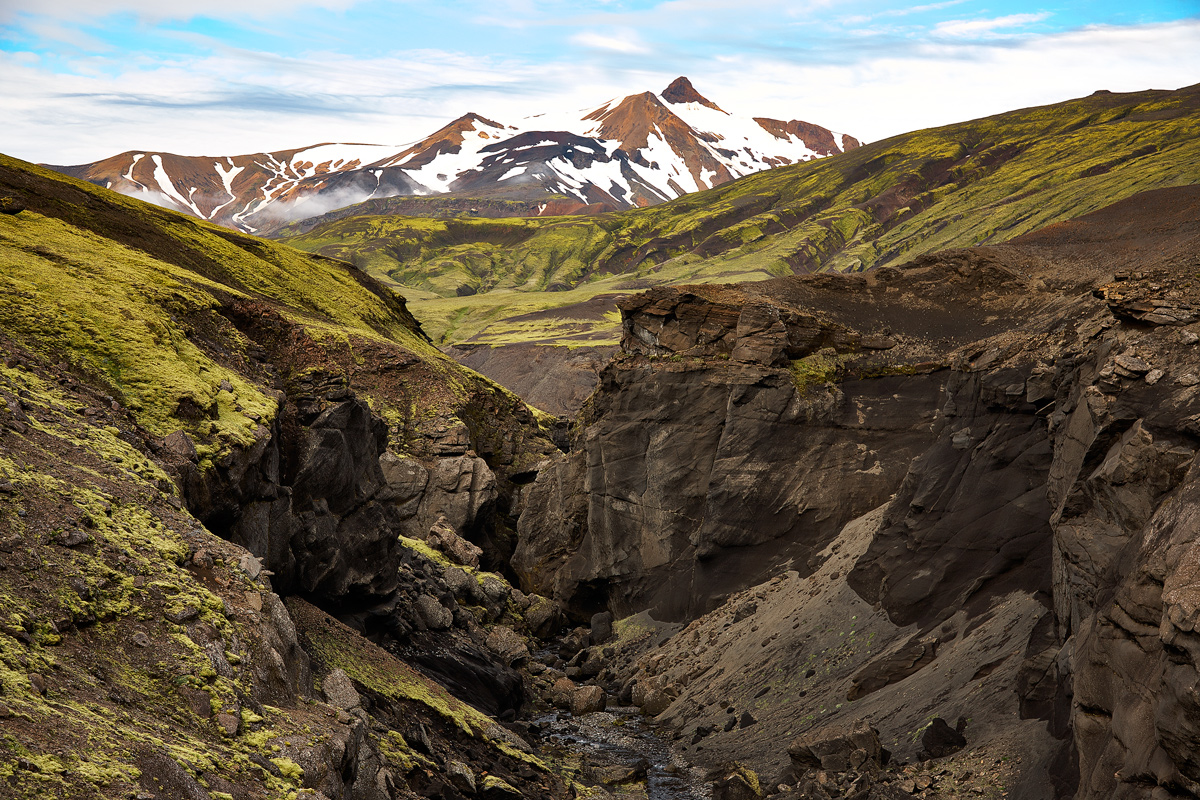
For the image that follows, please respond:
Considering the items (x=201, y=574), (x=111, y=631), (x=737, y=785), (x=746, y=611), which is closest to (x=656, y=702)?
(x=746, y=611)

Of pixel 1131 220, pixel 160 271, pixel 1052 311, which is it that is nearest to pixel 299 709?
pixel 160 271

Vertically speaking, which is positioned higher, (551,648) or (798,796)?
(798,796)

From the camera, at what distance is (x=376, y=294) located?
72062 millimetres

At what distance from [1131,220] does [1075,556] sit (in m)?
40.4

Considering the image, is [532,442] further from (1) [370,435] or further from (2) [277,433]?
(2) [277,433]

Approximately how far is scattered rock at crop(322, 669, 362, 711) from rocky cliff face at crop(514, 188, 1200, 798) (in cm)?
A: 1209

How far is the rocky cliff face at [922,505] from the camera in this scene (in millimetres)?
16188

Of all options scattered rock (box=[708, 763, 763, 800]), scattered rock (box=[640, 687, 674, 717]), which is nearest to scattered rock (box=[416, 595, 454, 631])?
scattered rock (box=[640, 687, 674, 717])

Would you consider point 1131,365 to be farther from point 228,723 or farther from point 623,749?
point 623,749

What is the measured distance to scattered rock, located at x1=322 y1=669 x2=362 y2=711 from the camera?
1752 centimetres

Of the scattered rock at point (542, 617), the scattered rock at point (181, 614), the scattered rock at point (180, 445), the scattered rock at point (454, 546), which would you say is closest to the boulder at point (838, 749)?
the scattered rock at point (181, 614)

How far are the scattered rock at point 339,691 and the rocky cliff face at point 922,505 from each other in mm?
12091

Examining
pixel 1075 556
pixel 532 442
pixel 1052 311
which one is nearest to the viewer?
pixel 1075 556

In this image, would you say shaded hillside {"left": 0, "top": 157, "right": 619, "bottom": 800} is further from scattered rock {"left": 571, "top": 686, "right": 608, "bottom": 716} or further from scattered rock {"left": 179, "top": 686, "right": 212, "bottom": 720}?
scattered rock {"left": 571, "top": 686, "right": 608, "bottom": 716}
